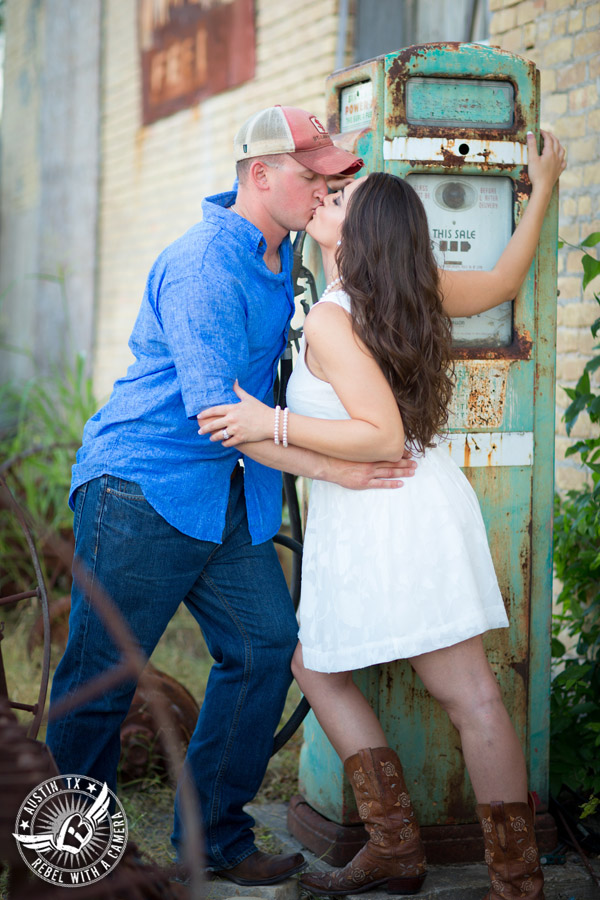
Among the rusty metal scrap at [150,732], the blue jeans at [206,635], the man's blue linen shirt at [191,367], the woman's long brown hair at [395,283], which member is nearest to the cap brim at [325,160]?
the woman's long brown hair at [395,283]

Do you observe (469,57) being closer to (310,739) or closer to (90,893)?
(310,739)

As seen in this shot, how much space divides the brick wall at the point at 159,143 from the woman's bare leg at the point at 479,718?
3.55 metres

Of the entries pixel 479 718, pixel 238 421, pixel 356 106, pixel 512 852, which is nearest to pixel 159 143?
pixel 356 106

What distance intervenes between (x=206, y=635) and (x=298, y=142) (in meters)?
1.28

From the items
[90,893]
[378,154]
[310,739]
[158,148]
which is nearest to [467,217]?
[378,154]

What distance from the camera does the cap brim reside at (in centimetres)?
232

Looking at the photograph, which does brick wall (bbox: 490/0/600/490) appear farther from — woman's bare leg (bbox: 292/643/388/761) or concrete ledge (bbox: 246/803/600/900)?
woman's bare leg (bbox: 292/643/388/761)

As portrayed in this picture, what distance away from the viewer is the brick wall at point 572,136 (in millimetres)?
3613

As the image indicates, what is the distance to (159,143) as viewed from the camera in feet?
23.4

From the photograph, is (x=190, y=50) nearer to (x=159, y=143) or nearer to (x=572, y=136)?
(x=159, y=143)

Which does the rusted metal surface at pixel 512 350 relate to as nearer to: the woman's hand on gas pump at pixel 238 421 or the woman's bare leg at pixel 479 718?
the woman's hand on gas pump at pixel 238 421

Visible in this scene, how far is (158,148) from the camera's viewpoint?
281 inches

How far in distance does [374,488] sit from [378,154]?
2.91 ft

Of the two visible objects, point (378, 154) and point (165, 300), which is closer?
point (165, 300)
